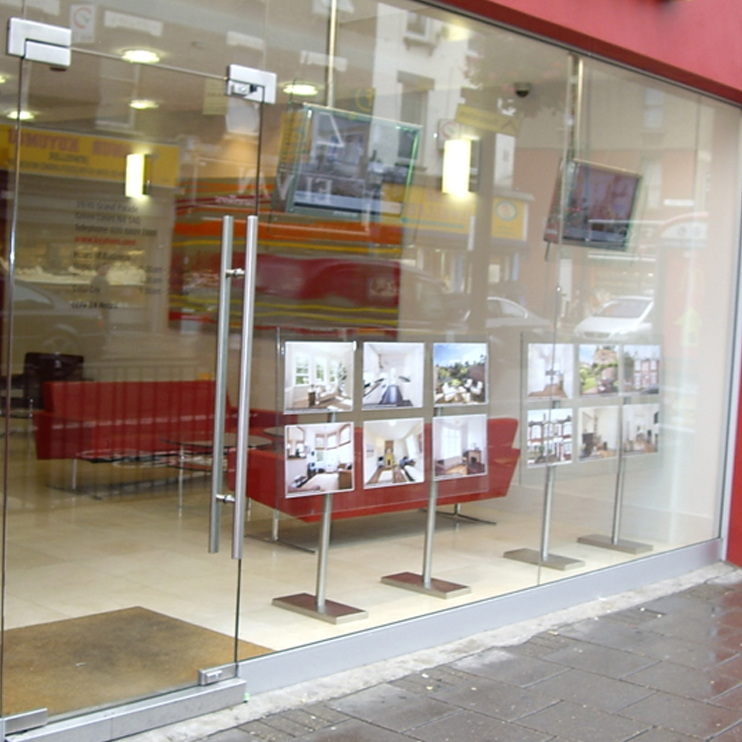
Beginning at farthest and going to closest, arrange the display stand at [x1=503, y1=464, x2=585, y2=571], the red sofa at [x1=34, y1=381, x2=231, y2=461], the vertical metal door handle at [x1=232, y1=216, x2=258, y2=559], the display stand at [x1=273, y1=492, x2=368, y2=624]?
1. the display stand at [x1=503, y1=464, x2=585, y2=571]
2. the red sofa at [x1=34, y1=381, x2=231, y2=461]
3. the display stand at [x1=273, y1=492, x2=368, y2=624]
4. the vertical metal door handle at [x1=232, y1=216, x2=258, y2=559]

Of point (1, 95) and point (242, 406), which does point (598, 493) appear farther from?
point (1, 95)

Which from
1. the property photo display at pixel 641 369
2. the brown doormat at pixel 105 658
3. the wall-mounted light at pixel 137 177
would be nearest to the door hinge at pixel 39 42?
the wall-mounted light at pixel 137 177

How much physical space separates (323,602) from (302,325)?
129 centimetres

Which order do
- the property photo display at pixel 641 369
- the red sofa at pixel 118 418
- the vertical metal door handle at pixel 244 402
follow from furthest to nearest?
the property photo display at pixel 641 369, the red sofa at pixel 118 418, the vertical metal door handle at pixel 244 402

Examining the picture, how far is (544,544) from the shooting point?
20.5 ft

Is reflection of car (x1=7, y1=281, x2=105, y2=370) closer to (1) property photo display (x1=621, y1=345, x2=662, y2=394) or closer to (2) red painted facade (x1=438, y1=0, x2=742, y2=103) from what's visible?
(2) red painted facade (x1=438, y1=0, x2=742, y2=103)

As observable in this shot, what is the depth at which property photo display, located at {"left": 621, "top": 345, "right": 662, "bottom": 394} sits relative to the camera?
6.84 m

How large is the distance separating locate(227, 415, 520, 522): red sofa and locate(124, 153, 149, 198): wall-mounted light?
1.52m

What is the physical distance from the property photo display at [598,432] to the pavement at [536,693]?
1.05 metres

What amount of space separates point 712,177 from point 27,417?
471 centimetres

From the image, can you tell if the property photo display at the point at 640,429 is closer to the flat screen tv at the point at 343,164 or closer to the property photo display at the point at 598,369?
the property photo display at the point at 598,369

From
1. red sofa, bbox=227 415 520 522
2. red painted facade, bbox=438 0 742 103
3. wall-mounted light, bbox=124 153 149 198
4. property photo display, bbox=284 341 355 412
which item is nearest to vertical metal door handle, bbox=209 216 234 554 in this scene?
red sofa, bbox=227 415 520 522

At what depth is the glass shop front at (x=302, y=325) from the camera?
170 inches

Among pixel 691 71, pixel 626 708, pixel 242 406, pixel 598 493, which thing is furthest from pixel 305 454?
pixel 691 71
